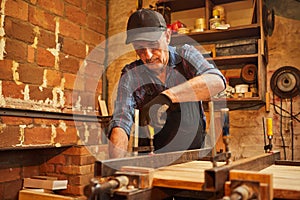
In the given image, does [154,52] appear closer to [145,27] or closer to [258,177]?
[145,27]

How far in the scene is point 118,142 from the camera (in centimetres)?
143

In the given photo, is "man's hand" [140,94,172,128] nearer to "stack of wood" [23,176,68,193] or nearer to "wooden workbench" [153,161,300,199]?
"wooden workbench" [153,161,300,199]

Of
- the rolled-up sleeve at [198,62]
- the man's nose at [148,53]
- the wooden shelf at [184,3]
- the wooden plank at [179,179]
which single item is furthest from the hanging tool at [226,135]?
→ the wooden shelf at [184,3]

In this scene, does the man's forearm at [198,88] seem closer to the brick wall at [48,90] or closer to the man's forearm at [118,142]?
the man's forearm at [118,142]

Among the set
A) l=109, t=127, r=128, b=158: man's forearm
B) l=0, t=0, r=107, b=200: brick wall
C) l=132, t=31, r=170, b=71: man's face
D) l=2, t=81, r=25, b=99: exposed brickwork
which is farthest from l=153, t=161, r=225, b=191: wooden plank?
l=2, t=81, r=25, b=99: exposed brickwork

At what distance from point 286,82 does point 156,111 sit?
1.55 metres

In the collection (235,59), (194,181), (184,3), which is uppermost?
(184,3)

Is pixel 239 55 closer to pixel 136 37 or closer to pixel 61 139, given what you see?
pixel 136 37

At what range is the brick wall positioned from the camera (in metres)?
2.05

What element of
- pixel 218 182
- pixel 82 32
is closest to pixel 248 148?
pixel 82 32

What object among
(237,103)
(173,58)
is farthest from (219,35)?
(173,58)

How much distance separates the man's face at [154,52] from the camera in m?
1.51

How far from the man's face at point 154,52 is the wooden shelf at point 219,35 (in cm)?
106

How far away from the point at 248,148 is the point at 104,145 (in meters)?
1.23
